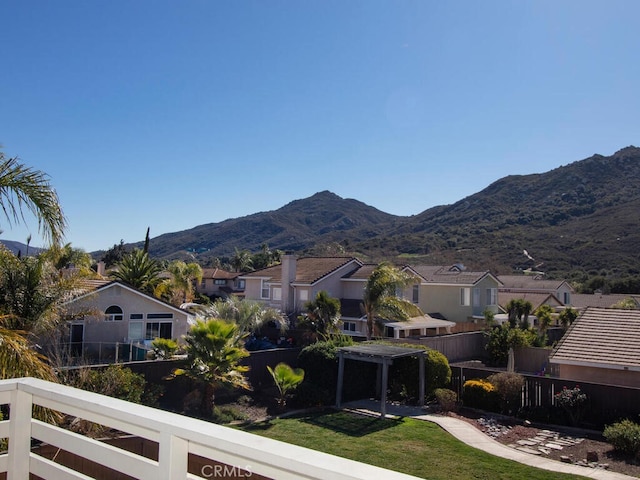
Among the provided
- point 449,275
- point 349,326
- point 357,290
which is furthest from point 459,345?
point 449,275

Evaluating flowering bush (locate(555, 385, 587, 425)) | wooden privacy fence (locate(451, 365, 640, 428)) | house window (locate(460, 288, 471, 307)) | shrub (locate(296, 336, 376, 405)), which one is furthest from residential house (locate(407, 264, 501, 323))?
flowering bush (locate(555, 385, 587, 425))

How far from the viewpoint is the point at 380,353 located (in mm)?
17031

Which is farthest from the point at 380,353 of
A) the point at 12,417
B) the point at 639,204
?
the point at 639,204

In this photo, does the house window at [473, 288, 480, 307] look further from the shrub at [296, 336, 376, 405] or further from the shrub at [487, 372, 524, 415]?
the shrub at [487, 372, 524, 415]

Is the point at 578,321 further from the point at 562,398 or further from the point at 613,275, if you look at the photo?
the point at 613,275

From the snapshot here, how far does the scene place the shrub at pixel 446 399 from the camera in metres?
17.2

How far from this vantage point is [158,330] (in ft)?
80.3

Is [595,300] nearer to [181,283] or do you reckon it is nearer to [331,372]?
[181,283]

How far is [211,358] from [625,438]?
11.3 metres

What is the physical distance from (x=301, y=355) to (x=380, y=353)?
4006mm

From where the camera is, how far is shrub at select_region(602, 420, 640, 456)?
40.7 ft

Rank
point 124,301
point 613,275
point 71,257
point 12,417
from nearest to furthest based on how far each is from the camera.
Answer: point 12,417, point 124,301, point 71,257, point 613,275

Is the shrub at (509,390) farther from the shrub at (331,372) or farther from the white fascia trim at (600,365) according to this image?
the shrub at (331,372)

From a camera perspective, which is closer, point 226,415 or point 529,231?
point 226,415
